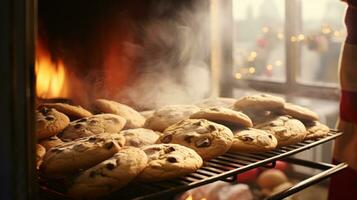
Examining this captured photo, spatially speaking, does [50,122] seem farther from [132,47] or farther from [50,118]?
[132,47]

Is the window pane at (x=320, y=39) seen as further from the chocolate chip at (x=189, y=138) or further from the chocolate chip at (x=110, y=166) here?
the chocolate chip at (x=110, y=166)

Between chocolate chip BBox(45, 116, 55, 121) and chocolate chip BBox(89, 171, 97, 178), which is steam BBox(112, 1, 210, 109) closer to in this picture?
chocolate chip BBox(45, 116, 55, 121)

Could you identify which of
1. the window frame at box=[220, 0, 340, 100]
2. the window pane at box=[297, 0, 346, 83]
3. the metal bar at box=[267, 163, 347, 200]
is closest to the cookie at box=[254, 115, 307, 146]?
the metal bar at box=[267, 163, 347, 200]

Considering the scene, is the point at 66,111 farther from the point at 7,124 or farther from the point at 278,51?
the point at 278,51

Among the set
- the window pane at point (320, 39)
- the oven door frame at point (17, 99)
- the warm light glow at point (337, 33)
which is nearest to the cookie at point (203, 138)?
the oven door frame at point (17, 99)

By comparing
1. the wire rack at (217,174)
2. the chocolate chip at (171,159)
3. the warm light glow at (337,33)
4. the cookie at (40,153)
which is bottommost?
the wire rack at (217,174)

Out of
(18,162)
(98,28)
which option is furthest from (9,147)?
(98,28)
